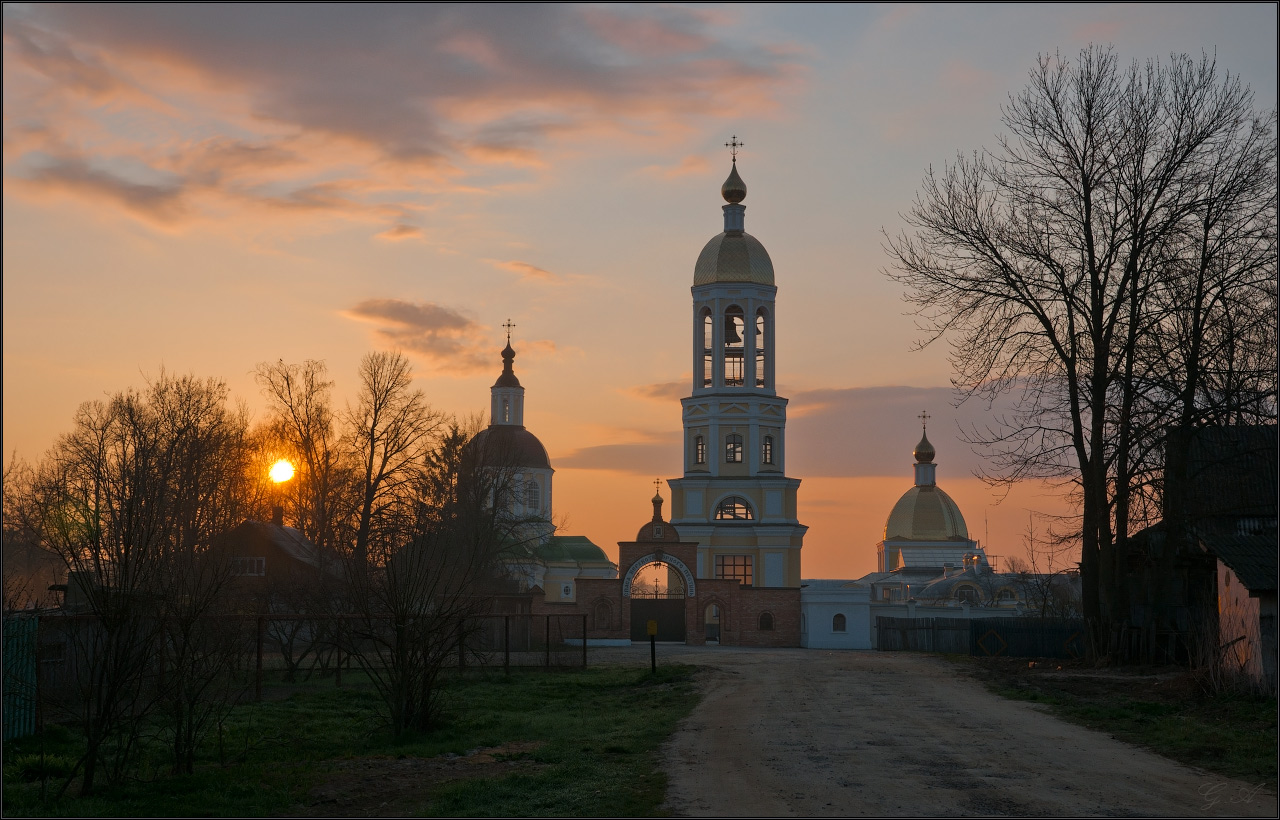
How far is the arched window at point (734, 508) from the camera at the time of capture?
65.0 metres

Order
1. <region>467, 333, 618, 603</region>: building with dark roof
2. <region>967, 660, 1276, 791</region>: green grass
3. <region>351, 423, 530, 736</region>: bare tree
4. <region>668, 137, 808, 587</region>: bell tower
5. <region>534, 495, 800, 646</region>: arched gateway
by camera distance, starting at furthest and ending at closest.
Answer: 1. <region>467, 333, 618, 603</region>: building with dark roof
2. <region>668, 137, 808, 587</region>: bell tower
3. <region>534, 495, 800, 646</region>: arched gateway
4. <region>351, 423, 530, 736</region>: bare tree
5. <region>967, 660, 1276, 791</region>: green grass

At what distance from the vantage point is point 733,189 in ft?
229

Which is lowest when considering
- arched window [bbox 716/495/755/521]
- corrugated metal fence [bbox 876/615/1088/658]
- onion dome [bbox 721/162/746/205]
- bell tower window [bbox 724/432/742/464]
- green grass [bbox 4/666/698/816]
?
green grass [bbox 4/666/698/816]

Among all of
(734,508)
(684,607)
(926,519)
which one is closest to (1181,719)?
(684,607)

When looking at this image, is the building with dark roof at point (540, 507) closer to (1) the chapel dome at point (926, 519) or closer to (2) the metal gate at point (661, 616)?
(2) the metal gate at point (661, 616)

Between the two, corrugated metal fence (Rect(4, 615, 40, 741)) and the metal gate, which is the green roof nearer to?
the metal gate

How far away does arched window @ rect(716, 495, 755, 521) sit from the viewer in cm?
6500

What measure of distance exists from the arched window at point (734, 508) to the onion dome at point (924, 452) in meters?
36.7

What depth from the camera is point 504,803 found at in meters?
12.2

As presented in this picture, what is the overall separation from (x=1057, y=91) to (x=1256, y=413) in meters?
9.11

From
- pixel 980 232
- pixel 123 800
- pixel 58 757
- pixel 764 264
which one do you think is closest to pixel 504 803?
pixel 123 800

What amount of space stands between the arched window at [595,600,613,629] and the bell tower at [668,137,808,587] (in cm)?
1039

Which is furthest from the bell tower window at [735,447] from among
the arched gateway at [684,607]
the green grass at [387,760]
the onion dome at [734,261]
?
the green grass at [387,760]

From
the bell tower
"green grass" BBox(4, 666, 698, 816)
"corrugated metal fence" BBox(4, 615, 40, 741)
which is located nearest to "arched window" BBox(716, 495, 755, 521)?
the bell tower
